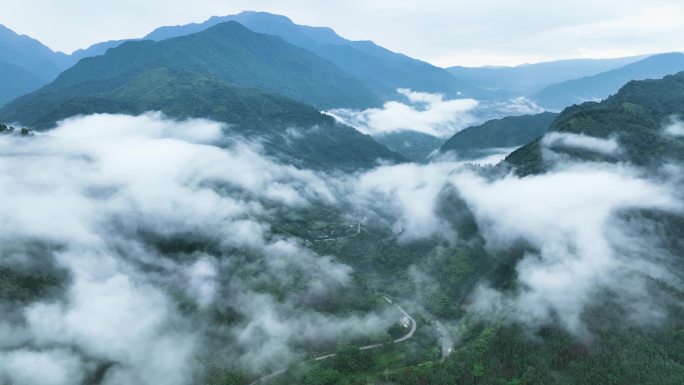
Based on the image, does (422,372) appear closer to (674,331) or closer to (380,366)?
(380,366)

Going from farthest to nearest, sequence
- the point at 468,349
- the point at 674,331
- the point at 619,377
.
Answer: the point at 468,349 < the point at 674,331 < the point at 619,377

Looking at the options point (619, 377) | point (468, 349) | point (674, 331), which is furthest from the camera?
point (468, 349)

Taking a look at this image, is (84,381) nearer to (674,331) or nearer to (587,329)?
(587,329)

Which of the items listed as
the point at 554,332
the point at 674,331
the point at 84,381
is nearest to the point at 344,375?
the point at 554,332

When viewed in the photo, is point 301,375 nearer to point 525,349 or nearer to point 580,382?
point 525,349

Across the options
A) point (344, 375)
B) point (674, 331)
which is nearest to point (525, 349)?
point (674, 331)

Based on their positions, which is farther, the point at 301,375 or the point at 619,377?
the point at 301,375

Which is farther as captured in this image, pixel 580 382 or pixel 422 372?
pixel 422 372

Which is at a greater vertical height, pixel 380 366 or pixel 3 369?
pixel 3 369
